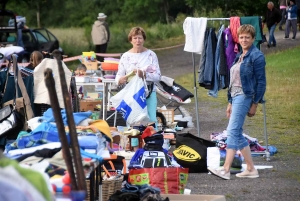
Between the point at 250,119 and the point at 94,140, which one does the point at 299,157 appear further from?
the point at 94,140

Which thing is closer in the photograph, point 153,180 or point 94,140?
point 94,140

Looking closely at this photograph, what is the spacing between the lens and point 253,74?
28.0ft

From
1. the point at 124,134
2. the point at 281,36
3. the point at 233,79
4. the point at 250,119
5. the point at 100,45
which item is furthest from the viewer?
the point at 281,36

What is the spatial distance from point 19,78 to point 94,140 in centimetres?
358

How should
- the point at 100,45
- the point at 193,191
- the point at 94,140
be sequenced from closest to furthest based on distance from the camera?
the point at 94,140 < the point at 193,191 < the point at 100,45

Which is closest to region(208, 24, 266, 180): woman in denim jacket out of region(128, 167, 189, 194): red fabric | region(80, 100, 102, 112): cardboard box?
region(128, 167, 189, 194): red fabric

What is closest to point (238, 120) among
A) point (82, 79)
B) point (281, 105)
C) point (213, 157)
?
point (213, 157)

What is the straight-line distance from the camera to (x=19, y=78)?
8.99 meters

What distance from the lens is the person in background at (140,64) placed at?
9.80 metres

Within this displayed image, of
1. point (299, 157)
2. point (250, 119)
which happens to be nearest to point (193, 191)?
point (299, 157)

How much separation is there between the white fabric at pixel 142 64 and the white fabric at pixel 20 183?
20.6 ft

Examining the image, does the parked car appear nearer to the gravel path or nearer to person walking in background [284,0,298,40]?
person walking in background [284,0,298,40]

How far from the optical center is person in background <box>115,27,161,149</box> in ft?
32.2

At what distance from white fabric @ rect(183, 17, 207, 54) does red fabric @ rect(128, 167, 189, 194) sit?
119 inches
